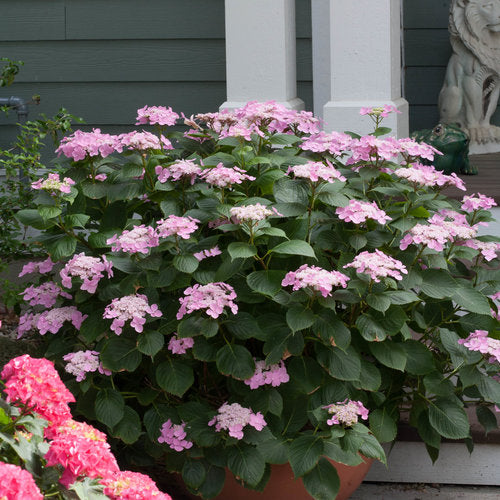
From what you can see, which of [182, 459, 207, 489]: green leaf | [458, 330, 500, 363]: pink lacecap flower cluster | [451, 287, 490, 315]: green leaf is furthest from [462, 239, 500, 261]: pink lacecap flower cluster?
[182, 459, 207, 489]: green leaf

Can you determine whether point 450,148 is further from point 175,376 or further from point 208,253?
point 175,376

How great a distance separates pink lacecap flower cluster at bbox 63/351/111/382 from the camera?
190 centimetres

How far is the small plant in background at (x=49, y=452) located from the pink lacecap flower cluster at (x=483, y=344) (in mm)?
938

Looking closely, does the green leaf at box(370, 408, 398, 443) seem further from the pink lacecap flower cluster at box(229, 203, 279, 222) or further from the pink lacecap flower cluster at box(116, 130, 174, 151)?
the pink lacecap flower cluster at box(116, 130, 174, 151)

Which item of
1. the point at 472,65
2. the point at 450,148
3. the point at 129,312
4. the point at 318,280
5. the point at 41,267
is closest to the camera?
the point at 318,280

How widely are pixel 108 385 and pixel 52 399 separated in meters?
0.72

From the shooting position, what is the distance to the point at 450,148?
389 cm

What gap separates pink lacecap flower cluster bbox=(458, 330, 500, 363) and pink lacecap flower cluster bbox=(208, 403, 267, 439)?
513mm

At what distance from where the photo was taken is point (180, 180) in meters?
2.07

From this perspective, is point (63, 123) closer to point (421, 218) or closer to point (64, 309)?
point (64, 309)

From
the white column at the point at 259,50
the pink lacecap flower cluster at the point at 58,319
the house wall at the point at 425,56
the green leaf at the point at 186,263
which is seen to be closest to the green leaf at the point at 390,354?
the green leaf at the point at 186,263

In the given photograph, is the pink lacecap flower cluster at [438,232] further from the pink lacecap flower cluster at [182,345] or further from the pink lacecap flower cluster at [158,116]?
the pink lacecap flower cluster at [158,116]

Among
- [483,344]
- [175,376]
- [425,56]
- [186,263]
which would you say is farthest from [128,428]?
[425,56]

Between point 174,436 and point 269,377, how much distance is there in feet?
0.88
